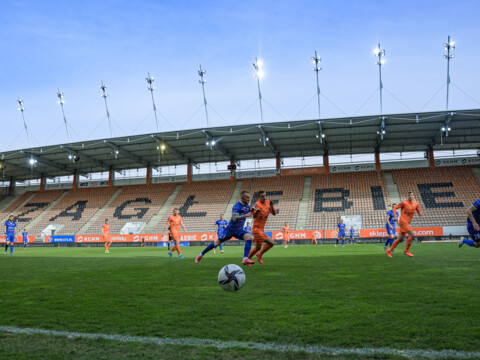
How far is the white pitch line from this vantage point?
294cm

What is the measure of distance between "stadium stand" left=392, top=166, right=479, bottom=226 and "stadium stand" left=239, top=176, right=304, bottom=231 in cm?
1018

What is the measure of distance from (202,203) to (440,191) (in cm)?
2391

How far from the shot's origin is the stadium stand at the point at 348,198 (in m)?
33.6

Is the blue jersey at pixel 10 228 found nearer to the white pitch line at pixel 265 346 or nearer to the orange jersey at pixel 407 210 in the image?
the white pitch line at pixel 265 346

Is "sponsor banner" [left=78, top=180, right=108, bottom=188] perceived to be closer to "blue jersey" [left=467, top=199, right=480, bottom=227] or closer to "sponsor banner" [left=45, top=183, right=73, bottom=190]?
"sponsor banner" [left=45, top=183, right=73, bottom=190]

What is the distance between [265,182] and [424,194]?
16.2m

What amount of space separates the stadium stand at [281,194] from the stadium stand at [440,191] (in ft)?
33.4

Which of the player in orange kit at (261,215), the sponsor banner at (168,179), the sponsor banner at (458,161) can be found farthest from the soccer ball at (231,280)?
the sponsor banner at (168,179)

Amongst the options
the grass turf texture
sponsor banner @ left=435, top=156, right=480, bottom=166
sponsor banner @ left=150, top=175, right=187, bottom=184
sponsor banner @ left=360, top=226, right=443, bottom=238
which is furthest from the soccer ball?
sponsor banner @ left=150, top=175, right=187, bottom=184

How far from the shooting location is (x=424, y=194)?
35.1 metres

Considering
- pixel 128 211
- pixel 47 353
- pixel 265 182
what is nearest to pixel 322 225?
pixel 265 182

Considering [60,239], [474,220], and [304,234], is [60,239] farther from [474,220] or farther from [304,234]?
[474,220]

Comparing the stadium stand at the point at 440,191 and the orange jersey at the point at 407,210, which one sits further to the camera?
the stadium stand at the point at 440,191

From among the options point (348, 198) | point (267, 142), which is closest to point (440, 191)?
point (348, 198)
